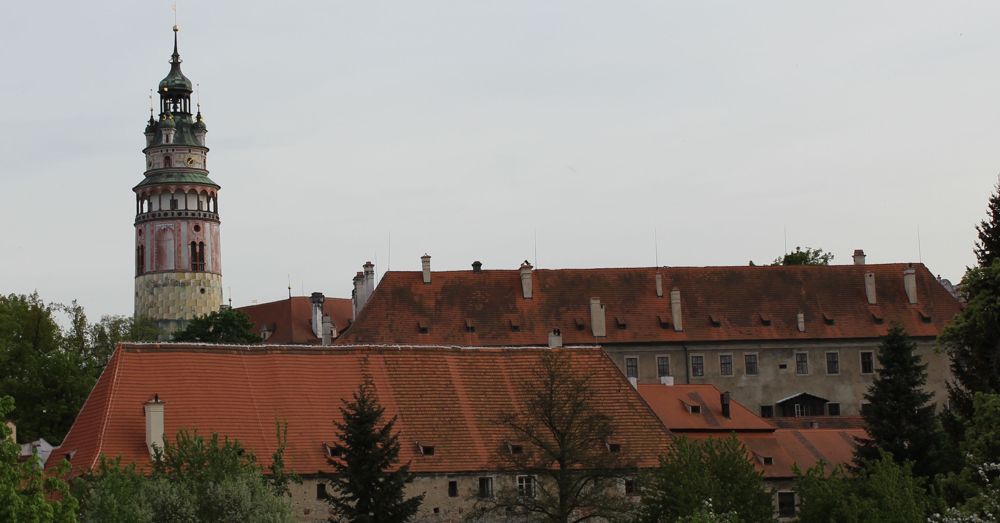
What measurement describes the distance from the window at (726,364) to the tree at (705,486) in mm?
37548

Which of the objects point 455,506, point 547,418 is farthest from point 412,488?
point 547,418

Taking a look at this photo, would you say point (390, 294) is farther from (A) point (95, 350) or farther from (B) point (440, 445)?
(B) point (440, 445)

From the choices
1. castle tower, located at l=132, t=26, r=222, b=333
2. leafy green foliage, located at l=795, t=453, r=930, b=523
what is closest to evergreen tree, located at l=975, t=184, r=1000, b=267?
leafy green foliage, located at l=795, t=453, r=930, b=523

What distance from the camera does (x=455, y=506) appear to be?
2771 inches

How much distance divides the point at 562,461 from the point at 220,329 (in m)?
57.5

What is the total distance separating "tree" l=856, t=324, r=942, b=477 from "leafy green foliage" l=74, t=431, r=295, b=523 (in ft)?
80.9

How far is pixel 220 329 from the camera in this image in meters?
119

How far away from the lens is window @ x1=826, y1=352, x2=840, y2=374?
104938 mm

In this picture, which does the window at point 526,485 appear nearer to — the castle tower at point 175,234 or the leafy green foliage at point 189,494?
the leafy green foliage at point 189,494

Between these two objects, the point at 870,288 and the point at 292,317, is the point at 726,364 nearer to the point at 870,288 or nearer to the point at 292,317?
the point at 870,288

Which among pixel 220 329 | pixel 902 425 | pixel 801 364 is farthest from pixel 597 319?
pixel 902 425

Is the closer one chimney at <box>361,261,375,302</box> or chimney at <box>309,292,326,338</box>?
chimney at <box>361,261,375,302</box>

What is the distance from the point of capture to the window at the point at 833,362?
105m

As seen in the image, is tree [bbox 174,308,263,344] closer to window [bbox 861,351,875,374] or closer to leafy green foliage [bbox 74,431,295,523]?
window [bbox 861,351,875,374]
